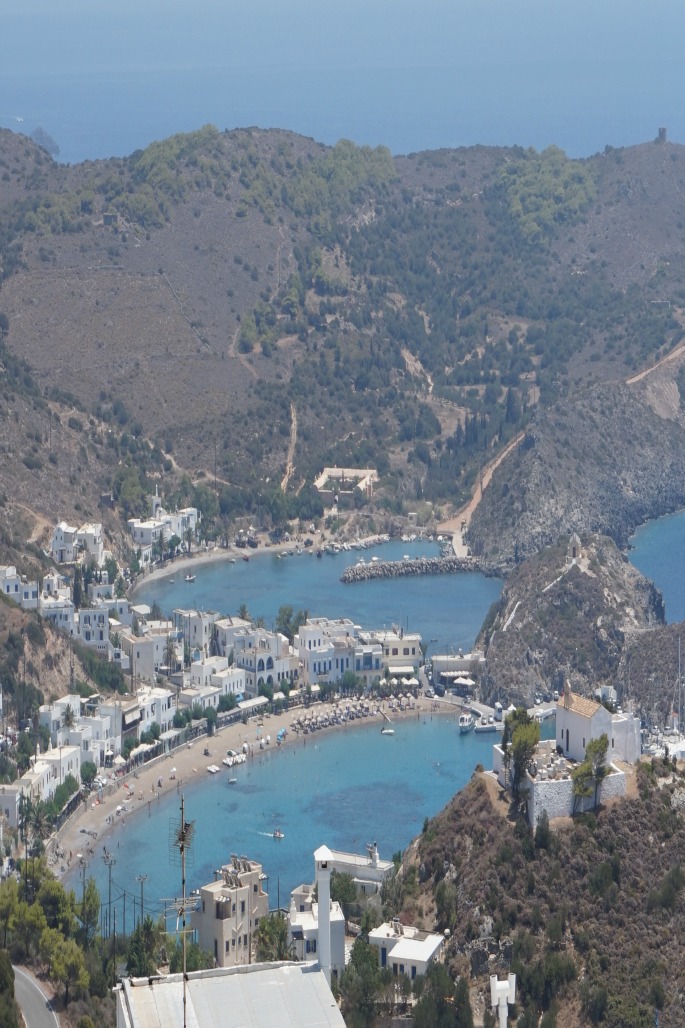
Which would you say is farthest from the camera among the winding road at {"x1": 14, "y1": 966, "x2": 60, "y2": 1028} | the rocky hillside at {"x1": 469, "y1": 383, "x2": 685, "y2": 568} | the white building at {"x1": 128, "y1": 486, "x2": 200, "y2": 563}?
the rocky hillside at {"x1": 469, "y1": 383, "x2": 685, "y2": 568}

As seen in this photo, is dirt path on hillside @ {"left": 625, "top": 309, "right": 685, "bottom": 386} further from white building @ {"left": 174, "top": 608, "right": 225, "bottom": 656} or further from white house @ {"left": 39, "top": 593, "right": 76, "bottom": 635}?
white house @ {"left": 39, "top": 593, "right": 76, "bottom": 635}

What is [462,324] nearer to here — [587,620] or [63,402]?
[63,402]

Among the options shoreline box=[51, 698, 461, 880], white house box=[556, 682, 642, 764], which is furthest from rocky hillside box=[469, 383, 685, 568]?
white house box=[556, 682, 642, 764]

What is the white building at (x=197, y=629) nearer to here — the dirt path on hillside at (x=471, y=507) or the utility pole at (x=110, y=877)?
the dirt path on hillside at (x=471, y=507)

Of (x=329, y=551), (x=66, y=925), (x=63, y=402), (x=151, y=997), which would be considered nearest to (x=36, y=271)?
(x=63, y=402)

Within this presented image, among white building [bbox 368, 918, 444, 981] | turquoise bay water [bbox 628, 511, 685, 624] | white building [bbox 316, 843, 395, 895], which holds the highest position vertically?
turquoise bay water [bbox 628, 511, 685, 624]

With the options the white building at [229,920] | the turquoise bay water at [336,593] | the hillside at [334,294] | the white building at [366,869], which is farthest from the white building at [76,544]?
the white building at [229,920]

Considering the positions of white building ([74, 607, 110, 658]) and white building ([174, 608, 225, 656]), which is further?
white building ([174, 608, 225, 656])
